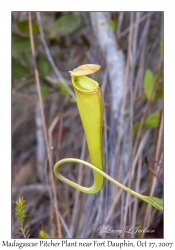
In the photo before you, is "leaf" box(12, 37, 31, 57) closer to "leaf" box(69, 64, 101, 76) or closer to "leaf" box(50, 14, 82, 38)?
"leaf" box(50, 14, 82, 38)

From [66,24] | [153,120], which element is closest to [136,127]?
[153,120]

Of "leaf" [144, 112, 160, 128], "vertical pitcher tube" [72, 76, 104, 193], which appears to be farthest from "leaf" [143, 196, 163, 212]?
"leaf" [144, 112, 160, 128]

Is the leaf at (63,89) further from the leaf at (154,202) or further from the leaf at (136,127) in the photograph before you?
the leaf at (154,202)

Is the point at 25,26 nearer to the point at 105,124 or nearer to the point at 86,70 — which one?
the point at 105,124

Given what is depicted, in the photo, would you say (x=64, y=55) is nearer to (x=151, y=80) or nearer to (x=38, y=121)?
(x=38, y=121)

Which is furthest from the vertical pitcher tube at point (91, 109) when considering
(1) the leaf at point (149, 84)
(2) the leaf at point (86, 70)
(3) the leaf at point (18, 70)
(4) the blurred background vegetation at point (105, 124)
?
(3) the leaf at point (18, 70)

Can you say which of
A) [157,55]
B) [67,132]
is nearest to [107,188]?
[67,132]
